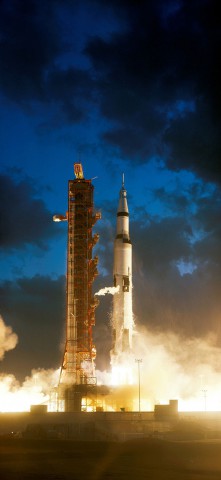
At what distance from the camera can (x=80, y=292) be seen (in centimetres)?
9812

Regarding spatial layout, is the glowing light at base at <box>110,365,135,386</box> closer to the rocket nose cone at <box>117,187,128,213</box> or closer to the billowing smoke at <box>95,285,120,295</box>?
the billowing smoke at <box>95,285,120,295</box>

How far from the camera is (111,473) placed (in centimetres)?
4103

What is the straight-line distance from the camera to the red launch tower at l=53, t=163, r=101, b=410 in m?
94.8

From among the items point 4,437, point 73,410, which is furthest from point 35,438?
point 73,410

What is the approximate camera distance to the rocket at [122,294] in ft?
314

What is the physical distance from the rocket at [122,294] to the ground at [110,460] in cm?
2772

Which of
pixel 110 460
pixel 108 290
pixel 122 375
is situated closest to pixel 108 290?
pixel 108 290

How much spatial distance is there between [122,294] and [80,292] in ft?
21.3

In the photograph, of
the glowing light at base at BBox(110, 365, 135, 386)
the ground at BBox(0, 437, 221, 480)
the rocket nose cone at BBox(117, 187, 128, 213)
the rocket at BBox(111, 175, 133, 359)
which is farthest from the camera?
the rocket nose cone at BBox(117, 187, 128, 213)

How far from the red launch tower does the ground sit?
25.7m

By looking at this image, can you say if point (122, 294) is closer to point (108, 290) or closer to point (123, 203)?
point (108, 290)

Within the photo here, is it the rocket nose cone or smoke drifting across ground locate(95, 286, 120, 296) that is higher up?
the rocket nose cone

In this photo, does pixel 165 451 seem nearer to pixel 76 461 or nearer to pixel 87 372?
pixel 76 461

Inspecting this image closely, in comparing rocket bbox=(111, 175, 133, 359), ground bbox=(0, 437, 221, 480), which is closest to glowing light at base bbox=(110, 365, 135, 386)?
rocket bbox=(111, 175, 133, 359)
